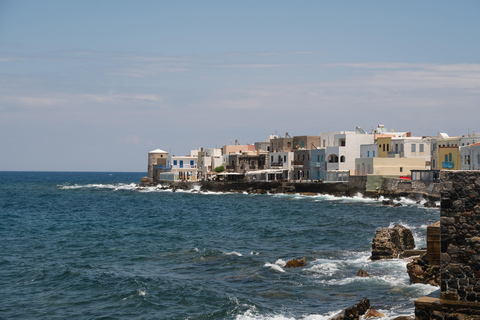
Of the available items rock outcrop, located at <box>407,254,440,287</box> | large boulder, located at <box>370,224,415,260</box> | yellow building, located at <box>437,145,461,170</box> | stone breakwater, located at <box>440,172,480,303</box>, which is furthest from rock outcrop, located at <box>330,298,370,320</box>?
yellow building, located at <box>437,145,461,170</box>

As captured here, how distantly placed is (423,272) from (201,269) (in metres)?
11.2

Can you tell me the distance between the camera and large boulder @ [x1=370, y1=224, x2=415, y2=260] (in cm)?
2539

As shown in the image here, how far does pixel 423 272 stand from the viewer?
61.9 feet

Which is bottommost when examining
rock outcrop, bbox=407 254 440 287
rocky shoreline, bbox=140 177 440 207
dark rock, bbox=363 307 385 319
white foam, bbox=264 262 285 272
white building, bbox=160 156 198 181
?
white foam, bbox=264 262 285 272

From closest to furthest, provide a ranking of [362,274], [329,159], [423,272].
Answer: [423,272] < [362,274] < [329,159]

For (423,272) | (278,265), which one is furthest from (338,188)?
(423,272)

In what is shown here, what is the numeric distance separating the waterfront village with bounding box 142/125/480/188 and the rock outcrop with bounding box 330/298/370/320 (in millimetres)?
49286

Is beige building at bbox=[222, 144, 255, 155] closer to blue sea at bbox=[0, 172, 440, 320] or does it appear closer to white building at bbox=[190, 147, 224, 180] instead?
white building at bbox=[190, 147, 224, 180]

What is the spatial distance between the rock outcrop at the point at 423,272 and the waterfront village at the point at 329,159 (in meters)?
46.1

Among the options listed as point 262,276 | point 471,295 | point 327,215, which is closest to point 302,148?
point 327,215

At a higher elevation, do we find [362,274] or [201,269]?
[362,274]

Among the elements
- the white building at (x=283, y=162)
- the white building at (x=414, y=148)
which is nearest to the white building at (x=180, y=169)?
the white building at (x=283, y=162)

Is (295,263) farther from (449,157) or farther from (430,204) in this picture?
(449,157)

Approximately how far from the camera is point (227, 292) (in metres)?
21.6
